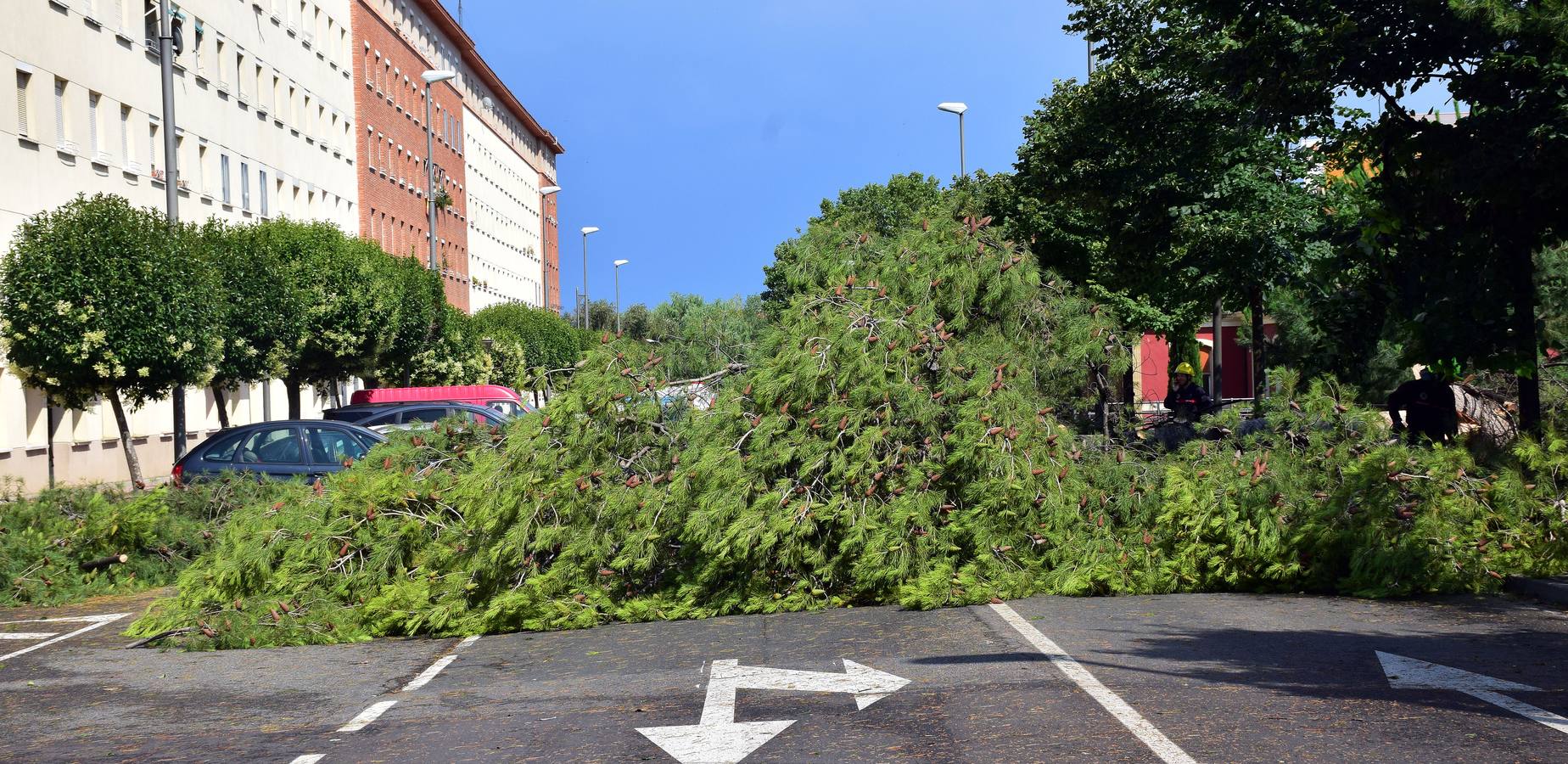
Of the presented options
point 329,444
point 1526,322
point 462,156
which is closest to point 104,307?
point 329,444

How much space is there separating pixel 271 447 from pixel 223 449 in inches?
21.4

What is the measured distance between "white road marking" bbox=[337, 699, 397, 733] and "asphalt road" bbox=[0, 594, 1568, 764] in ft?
0.08

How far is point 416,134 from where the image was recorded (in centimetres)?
7725

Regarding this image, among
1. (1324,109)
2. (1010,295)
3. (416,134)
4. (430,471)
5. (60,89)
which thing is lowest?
(430,471)

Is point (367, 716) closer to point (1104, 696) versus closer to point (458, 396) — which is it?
point (1104, 696)

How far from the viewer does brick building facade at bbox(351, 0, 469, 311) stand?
64750 millimetres

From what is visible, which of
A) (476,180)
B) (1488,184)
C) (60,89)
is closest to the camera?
(1488,184)

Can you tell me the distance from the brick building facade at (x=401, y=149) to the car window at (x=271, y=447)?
39.7m

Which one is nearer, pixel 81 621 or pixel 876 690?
pixel 876 690

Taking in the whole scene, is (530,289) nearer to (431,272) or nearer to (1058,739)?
(431,272)

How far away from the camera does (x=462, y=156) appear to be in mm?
89688

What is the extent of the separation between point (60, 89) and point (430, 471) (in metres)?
26.4

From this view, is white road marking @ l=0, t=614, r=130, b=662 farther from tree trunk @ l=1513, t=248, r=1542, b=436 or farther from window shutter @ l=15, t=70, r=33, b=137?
window shutter @ l=15, t=70, r=33, b=137

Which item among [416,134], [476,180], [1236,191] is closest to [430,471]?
[1236,191]
